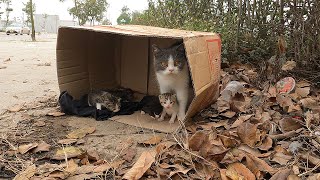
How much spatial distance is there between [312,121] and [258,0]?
2.18 m

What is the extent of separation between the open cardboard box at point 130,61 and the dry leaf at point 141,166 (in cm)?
48

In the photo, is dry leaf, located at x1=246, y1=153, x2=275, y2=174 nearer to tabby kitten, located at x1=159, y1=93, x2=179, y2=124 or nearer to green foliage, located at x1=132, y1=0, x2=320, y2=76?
tabby kitten, located at x1=159, y1=93, x2=179, y2=124

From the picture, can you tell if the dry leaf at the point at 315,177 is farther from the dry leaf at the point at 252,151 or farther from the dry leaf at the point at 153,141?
the dry leaf at the point at 153,141

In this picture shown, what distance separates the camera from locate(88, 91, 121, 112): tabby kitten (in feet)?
9.52

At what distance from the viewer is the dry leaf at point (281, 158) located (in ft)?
5.17

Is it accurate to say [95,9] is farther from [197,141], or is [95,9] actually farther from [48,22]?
[197,141]

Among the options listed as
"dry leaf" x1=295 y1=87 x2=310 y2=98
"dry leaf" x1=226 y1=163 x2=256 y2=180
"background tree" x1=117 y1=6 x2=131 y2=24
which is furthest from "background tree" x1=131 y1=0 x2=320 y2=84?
"background tree" x1=117 y1=6 x2=131 y2=24

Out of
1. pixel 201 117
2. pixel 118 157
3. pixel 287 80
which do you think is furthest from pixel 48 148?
pixel 287 80

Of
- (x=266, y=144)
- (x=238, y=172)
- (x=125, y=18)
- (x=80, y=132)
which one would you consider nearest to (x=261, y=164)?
(x=238, y=172)

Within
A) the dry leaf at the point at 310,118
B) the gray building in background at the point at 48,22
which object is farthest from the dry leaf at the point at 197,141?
the gray building in background at the point at 48,22

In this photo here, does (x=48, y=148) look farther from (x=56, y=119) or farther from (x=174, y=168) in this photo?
(x=174, y=168)

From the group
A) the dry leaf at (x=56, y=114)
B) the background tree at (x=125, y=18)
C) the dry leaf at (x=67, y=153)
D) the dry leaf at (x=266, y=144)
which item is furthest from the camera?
the background tree at (x=125, y=18)

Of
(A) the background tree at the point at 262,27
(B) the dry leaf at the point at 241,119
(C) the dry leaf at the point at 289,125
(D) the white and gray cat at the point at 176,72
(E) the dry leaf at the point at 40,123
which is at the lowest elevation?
(E) the dry leaf at the point at 40,123

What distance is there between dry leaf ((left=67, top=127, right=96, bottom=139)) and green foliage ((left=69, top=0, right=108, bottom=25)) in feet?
90.0
